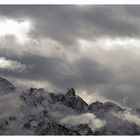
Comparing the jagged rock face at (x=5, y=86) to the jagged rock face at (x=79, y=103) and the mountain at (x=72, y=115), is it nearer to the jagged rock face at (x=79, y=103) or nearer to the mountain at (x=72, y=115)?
the mountain at (x=72, y=115)

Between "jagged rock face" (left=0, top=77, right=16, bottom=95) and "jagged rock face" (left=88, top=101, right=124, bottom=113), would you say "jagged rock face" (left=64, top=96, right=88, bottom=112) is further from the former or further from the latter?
"jagged rock face" (left=0, top=77, right=16, bottom=95)

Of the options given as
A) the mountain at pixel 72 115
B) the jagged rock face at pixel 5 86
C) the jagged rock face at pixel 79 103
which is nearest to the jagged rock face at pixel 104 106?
the mountain at pixel 72 115

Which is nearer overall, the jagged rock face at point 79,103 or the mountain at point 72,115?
the mountain at point 72,115

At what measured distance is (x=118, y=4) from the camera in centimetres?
1049

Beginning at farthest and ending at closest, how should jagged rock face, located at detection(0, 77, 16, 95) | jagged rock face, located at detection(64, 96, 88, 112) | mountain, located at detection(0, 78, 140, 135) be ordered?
jagged rock face, located at detection(64, 96, 88, 112)
mountain, located at detection(0, 78, 140, 135)
jagged rock face, located at detection(0, 77, 16, 95)

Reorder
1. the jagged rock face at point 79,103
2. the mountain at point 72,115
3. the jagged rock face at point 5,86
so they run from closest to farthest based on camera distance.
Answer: the jagged rock face at point 5,86, the mountain at point 72,115, the jagged rock face at point 79,103

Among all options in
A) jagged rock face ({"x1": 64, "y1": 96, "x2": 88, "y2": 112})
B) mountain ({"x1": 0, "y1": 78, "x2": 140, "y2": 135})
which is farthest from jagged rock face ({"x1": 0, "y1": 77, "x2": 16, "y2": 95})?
jagged rock face ({"x1": 64, "y1": 96, "x2": 88, "y2": 112})

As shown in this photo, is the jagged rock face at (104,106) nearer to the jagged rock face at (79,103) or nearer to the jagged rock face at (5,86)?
the jagged rock face at (79,103)

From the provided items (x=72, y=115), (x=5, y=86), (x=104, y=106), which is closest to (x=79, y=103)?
(x=72, y=115)

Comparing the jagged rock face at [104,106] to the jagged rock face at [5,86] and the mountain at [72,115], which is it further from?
the jagged rock face at [5,86]

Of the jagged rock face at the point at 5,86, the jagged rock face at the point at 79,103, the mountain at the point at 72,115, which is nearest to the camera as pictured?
the jagged rock face at the point at 5,86

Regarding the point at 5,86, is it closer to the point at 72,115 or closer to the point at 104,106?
the point at 104,106

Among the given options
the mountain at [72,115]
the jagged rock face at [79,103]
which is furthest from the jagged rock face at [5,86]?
the jagged rock face at [79,103]

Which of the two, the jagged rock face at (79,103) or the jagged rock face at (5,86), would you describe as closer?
the jagged rock face at (5,86)
